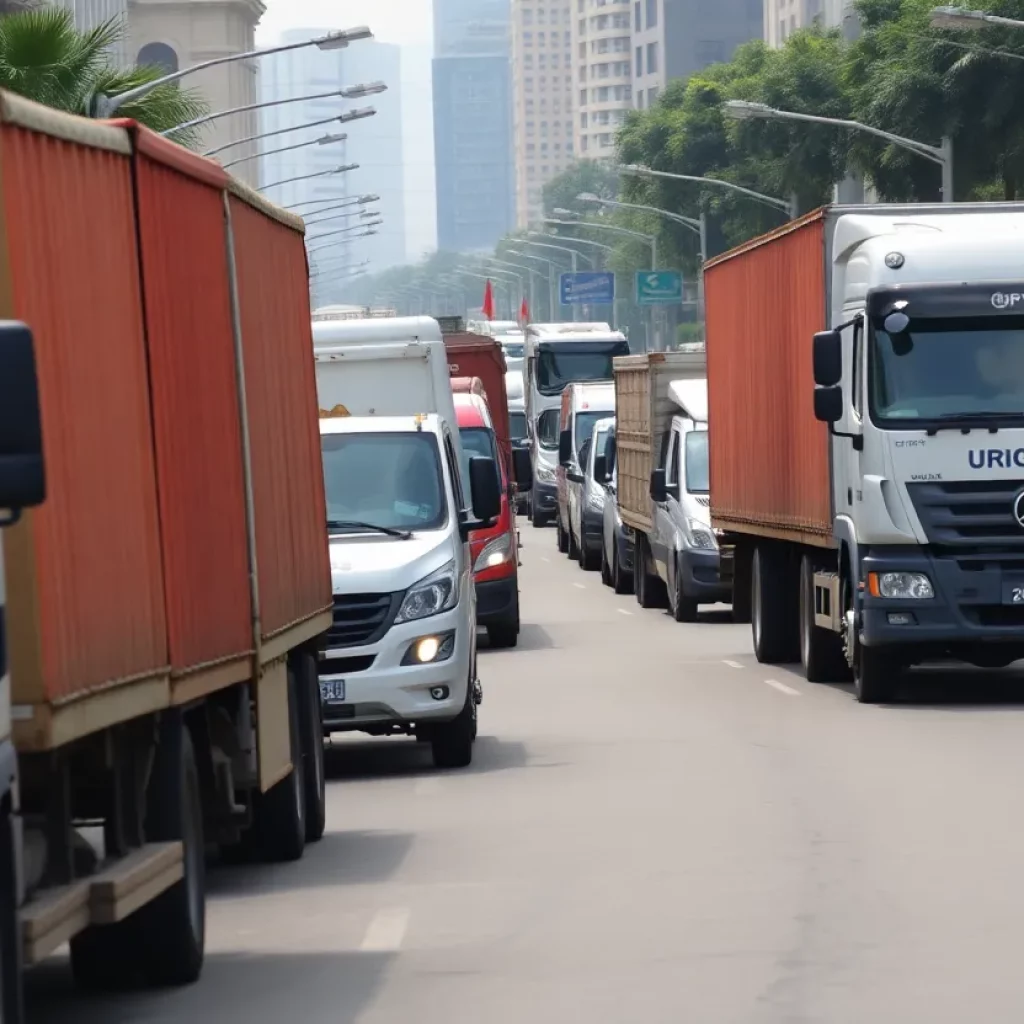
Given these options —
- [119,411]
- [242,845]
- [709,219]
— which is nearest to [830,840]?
[242,845]

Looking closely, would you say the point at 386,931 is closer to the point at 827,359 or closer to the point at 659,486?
the point at 827,359

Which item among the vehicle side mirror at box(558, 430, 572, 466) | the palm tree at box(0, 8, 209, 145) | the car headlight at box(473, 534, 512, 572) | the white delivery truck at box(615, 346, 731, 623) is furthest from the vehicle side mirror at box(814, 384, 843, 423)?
the vehicle side mirror at box(558, 430, 572, 466)

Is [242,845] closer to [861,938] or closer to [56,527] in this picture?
[861,938]

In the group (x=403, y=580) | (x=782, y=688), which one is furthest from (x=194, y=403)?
(x=782, y=688)

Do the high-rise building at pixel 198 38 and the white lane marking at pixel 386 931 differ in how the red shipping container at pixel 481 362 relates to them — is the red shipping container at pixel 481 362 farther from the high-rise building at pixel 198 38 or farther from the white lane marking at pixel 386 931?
the high-rise building at pixel 198 38

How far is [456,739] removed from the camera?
51.9ft

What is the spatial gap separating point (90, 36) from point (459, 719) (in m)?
18.2

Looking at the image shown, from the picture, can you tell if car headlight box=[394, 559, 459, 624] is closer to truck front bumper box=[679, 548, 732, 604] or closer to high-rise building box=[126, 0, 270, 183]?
truck front bumper box=[679, 548, 732, 604]

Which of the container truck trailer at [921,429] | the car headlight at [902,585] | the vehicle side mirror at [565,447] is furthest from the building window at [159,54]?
the car headlight at [902,585]

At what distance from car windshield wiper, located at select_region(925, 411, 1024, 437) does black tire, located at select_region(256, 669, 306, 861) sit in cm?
721

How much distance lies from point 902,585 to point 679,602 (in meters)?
10.8

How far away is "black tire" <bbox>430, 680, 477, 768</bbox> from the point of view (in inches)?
621

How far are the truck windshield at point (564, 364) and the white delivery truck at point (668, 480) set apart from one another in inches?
1067

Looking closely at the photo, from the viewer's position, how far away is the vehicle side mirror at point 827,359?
18.9 metres
